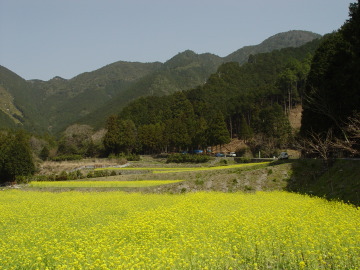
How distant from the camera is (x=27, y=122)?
634ft

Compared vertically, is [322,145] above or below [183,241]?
above

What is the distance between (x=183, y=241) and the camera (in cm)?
751

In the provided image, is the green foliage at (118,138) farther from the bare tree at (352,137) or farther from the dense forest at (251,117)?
the bare tree at (352,137)

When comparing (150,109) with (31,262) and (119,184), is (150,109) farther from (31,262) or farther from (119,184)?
(31,262)

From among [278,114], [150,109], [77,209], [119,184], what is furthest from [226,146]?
[77,209]

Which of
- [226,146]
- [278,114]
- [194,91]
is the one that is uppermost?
[194,91]

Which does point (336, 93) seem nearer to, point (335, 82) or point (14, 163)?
point (335, 82)

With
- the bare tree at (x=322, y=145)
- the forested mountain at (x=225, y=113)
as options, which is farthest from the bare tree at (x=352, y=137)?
the forested mountain at (x=225, y=113)

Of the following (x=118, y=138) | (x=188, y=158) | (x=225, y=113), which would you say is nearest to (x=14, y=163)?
(x=188, y=158)

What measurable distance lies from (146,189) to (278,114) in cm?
3961

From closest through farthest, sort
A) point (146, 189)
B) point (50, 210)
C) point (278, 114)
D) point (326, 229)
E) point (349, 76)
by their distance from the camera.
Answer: point (326, 229) < point (50, 210) < point (349, 76) < point (146, 189) < point (278, 114)

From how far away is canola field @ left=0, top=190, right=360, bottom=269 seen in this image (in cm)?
670

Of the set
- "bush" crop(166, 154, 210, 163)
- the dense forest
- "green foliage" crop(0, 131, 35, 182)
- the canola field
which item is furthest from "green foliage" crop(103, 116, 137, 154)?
the canola field

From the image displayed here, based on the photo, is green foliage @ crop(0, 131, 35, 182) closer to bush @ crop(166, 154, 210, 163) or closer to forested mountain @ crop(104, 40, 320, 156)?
bush @ crop(166, 154, 210, 163)
